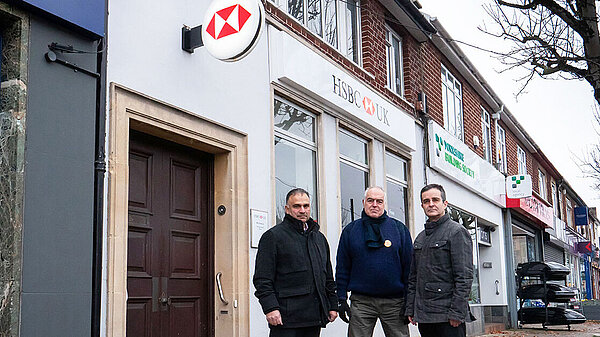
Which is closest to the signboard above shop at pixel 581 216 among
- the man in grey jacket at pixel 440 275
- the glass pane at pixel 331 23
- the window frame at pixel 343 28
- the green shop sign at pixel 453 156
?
the green shop sign at pixel 453 156

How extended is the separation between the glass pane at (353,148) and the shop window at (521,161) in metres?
14.2

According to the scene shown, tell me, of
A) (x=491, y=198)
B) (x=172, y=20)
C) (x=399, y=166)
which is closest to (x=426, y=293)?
(x=172, y=20)

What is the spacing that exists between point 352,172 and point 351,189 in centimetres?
26

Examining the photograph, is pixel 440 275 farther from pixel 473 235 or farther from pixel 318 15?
pixel 473 235

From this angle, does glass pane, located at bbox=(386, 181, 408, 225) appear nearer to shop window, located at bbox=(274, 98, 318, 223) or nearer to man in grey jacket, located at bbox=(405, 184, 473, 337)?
shop window, located at bbox=(274, 98, 318, 223)

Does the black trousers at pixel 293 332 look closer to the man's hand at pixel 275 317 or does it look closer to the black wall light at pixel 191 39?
the man's hand at pixel 275 317

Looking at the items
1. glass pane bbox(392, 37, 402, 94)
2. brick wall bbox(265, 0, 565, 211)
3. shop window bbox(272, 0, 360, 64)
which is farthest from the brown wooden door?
glass pane bbox(392, 37, 402, 94)

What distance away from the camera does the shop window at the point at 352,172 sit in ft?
33.0

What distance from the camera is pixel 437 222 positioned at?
5.93 m

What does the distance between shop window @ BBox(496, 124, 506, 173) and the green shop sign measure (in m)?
3.97

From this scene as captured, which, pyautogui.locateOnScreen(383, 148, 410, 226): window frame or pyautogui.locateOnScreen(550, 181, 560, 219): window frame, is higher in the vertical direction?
pyautogui.locateOnScreen(550, 181, 560, 219): window frame

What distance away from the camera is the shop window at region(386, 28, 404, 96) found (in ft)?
40.7

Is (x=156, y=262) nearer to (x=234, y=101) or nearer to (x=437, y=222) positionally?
(x=234, y=101)

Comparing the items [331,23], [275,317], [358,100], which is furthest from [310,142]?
[275,317]
